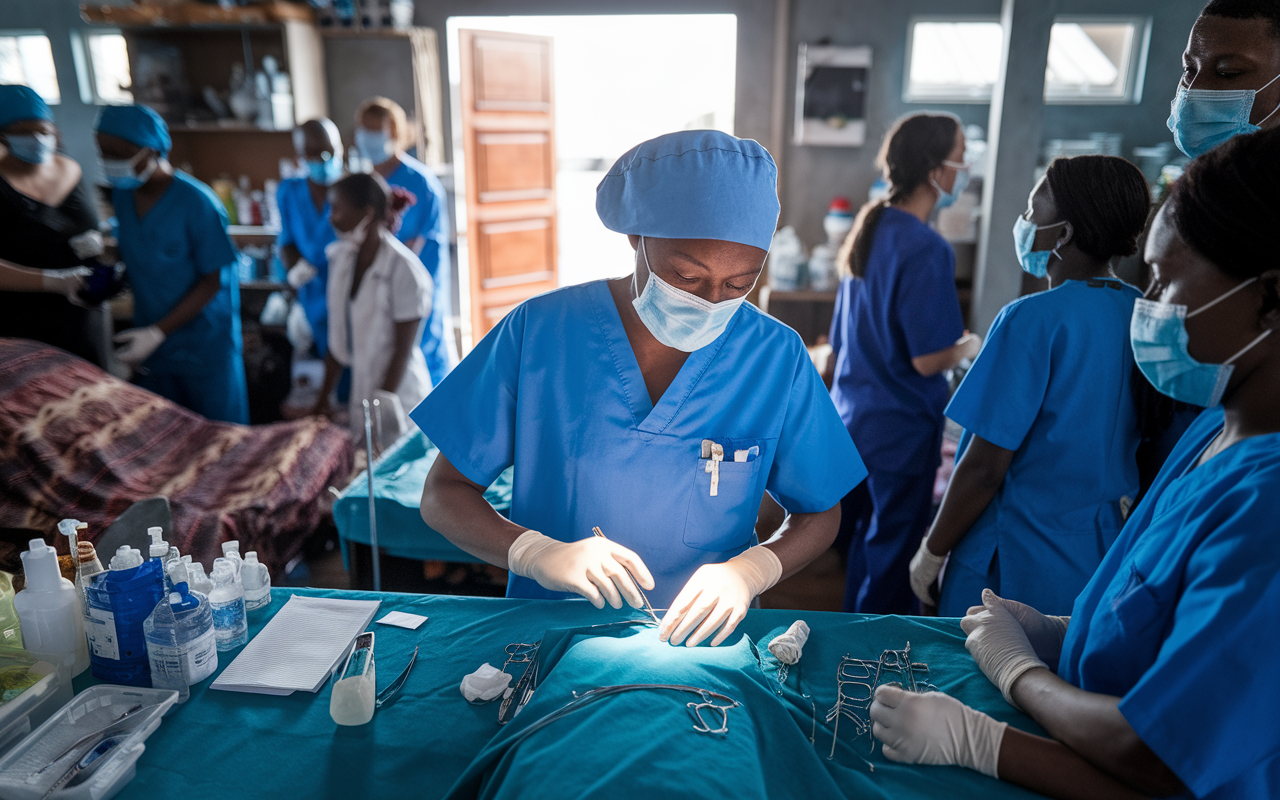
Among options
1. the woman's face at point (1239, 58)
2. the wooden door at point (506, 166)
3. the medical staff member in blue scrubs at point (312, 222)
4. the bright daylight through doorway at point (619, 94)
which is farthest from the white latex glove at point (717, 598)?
the bright daylight through doorway at point (619, 94)

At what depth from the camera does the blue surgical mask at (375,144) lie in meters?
4.22

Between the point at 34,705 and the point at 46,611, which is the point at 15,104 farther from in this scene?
the point at 34,705

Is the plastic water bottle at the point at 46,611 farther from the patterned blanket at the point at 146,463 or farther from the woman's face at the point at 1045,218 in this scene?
the woman's face at the point at 1045,218

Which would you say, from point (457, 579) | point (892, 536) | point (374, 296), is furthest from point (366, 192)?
point (892, 536)

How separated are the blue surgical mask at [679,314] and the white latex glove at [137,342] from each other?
104 inches

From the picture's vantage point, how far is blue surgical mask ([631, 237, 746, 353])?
135 cm

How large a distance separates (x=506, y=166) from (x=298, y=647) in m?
4.61

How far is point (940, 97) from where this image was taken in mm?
4891

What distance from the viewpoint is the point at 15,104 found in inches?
112

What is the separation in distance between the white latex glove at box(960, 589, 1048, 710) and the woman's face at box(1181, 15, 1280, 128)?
4.18 ft

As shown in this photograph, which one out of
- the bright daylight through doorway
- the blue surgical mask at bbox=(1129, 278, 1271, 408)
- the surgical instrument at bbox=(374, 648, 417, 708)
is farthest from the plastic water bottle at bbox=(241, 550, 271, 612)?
the bright daylight through doorway

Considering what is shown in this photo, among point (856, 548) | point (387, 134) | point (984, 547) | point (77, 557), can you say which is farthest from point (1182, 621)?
point (387, 134)

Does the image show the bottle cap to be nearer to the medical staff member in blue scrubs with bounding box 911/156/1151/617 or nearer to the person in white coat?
the medical staff member in blue scrubs with bounding box 911/156/1151/617

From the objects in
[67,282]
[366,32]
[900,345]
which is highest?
[366,32]
